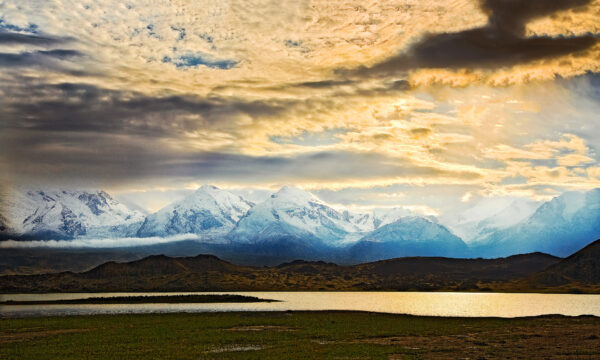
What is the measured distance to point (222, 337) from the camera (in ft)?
281

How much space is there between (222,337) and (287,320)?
107ft

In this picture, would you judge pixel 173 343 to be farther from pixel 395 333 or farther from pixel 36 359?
pixel 395 333

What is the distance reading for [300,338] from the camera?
84.4m

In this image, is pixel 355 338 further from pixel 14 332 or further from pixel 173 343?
pixel 14 332

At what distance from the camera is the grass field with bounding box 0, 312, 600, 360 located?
6812cm

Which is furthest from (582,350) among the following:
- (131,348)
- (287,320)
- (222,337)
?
(287,320)

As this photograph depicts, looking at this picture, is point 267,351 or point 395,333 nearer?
point 267,351

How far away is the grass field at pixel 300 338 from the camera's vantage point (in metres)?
68.1

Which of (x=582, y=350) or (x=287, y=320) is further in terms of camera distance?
(x=287, y=320)

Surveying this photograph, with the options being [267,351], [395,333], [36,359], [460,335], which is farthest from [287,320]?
[36,359]

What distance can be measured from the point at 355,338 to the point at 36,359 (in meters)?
41.5

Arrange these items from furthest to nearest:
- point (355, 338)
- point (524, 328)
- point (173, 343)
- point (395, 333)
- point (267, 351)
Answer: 1. point (524, 328)
2. point (395, 333)
3. point (355, 338)
4. point (173, 343)
5. point (267, 351)

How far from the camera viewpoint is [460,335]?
87.6 metres

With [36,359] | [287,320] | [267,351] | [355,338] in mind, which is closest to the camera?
[36,359]
